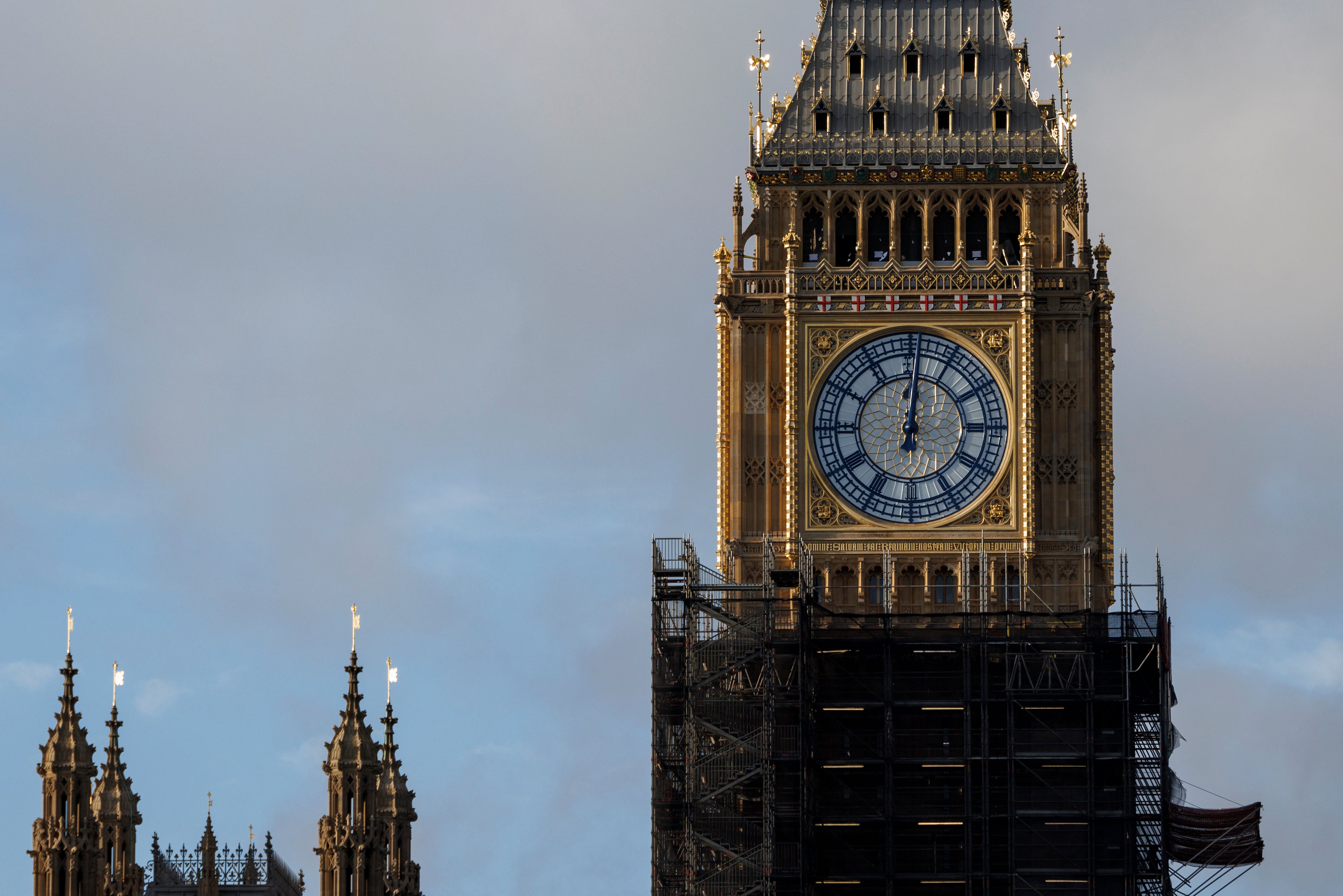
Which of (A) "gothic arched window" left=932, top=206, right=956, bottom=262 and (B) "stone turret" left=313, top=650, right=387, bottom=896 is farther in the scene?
(A) "gothic arched window" left=932, top=206, right=956, bottom=262

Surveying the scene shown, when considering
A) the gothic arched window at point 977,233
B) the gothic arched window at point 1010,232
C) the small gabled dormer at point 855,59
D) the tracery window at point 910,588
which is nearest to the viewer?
the tracery window at point 910,588

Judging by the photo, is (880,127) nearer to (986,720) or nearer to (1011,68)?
(1011,68)

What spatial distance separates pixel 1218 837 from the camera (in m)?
110

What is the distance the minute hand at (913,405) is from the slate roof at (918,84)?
502 cm

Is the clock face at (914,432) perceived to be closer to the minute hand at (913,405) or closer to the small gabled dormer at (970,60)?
the minute hand at (913,405)

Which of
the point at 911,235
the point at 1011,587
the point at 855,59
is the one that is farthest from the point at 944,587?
the point at 855,59

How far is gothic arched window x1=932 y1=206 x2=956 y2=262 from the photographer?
113 metres

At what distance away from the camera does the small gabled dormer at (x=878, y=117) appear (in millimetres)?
113688

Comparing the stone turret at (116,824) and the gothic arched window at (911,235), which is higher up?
the gothic arched window at (911,235)

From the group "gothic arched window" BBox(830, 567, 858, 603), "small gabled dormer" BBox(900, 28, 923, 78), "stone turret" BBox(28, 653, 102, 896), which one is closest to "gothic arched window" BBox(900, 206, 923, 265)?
"small gabled dormer" BBox(900, 28, 923, 78)

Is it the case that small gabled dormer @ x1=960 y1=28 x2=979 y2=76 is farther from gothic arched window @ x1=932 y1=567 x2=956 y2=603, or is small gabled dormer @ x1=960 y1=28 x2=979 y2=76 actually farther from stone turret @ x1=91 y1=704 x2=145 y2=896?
stone turret @ x1=91 y1=704 x2=145 y2=896

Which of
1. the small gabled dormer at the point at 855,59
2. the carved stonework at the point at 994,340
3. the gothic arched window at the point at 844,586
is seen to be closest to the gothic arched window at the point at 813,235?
the small gabled dormer at the point at 855,59

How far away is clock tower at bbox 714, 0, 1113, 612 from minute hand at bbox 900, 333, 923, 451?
0.06 m

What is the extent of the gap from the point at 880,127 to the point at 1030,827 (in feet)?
62.5
